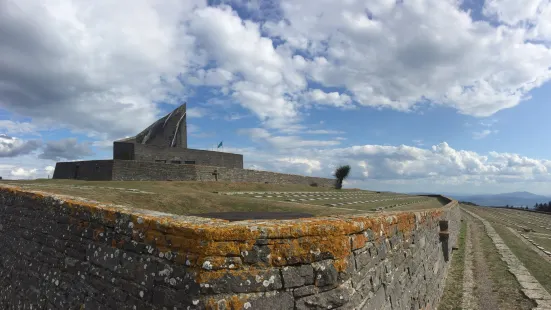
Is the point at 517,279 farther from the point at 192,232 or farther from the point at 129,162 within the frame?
the point at 129,162

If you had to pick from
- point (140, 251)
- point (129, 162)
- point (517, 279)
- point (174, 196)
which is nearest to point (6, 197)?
point (140, 251)

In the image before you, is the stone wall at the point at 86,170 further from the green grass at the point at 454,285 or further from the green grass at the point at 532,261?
the green grass at the point at 532,261

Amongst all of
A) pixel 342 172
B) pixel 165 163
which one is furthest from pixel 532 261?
pixel 342 172

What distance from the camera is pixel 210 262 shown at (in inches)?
120

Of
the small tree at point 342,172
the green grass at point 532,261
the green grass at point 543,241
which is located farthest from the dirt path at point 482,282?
the small tree at point 342,172

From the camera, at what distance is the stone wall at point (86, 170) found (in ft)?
84.6

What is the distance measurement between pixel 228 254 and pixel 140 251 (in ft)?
3.73

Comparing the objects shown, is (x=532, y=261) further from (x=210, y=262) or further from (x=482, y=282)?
(x=210, y=262)

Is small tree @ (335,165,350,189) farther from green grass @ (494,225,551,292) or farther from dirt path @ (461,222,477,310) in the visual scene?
dirt path @ (461,222,477,310)

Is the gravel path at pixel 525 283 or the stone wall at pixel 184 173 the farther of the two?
the stone wall at pixel 184 173

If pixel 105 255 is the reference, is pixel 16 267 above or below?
below

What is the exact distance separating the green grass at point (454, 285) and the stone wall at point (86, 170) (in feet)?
74.9

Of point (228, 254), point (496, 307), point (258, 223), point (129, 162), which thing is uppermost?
point (129, 162)

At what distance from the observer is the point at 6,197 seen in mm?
7691
